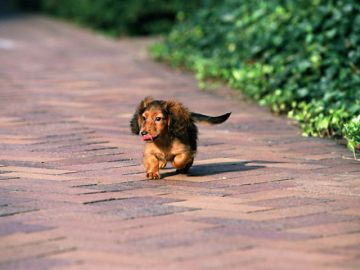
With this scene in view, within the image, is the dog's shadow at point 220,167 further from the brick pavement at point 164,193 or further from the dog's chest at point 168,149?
the dog's chest at point 168,149

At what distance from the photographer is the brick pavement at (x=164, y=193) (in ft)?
12.4

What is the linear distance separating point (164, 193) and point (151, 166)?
0.38 meters

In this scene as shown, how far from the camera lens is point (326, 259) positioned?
3717 millimetres

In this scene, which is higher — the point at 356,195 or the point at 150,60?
the point at 150,60

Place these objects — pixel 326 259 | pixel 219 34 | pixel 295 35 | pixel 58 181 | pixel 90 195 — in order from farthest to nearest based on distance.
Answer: pixel 219 34, pixel 295 35, pixel 58 181, pixel 90 195, pixel 326 259

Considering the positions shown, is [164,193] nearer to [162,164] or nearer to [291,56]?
[162,164]

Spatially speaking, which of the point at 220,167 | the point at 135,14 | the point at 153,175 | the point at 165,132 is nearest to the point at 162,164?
the point at 153,175

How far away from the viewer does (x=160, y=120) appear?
16.7ft

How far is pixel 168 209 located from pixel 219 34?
651 centimetres

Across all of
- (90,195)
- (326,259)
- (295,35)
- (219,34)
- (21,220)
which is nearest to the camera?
(326,259)

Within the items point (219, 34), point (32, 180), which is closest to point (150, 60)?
point (219, 34)

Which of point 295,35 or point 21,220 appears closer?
point 21,220

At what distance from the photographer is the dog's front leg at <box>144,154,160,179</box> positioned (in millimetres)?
5270

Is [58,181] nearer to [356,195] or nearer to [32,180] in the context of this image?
[32,180]
